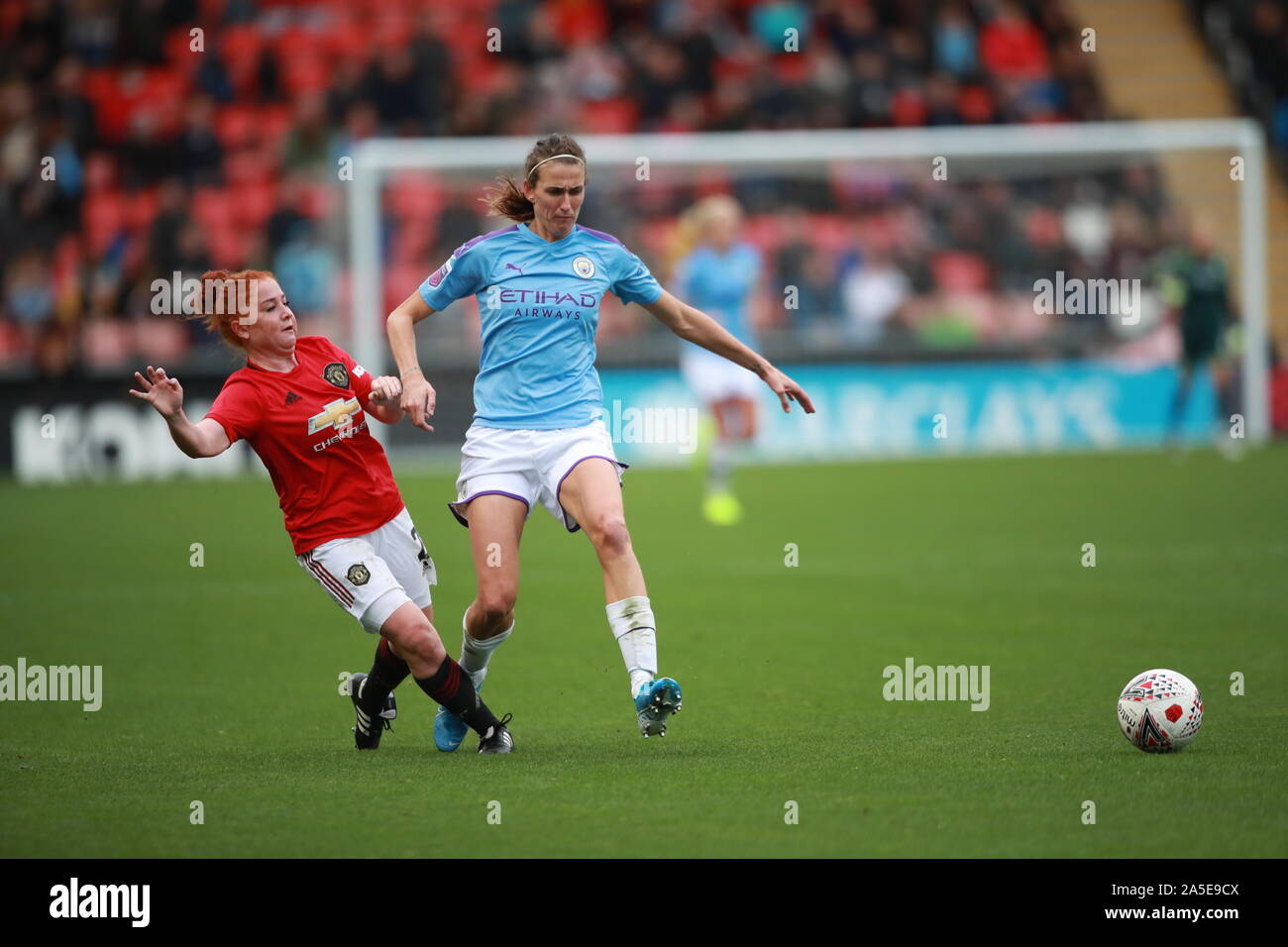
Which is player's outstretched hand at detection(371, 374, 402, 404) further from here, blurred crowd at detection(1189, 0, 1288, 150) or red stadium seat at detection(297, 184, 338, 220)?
blurred crowd at detection(1189, 0, 1288, 150)

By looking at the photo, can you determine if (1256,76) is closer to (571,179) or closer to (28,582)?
(28,582)

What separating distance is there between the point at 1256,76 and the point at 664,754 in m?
23.5

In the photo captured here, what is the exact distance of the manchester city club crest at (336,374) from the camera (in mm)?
7000

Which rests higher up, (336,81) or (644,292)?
(336,81)

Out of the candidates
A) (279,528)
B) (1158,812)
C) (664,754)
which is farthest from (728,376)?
(1158,812)

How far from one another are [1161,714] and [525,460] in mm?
2544

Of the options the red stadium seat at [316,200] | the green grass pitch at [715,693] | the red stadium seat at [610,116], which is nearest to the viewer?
the green grass pitch at [715,693]

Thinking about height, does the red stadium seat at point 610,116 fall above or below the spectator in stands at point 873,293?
above

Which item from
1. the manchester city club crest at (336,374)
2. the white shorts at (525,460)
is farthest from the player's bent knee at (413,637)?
the manchester city club crest at (336,374)

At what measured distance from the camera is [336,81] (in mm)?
24828

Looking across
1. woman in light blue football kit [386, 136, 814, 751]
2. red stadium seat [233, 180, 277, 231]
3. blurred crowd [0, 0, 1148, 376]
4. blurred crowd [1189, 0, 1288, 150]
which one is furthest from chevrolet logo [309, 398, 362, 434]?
blurred crowd [1189, 0, 1288, 150]

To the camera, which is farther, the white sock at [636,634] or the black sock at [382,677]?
the black sock at [382,677]

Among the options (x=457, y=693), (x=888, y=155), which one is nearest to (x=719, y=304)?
(x=888, y=155)

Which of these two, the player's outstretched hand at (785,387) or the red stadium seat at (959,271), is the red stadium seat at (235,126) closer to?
the red stadium seat at (959,271)
